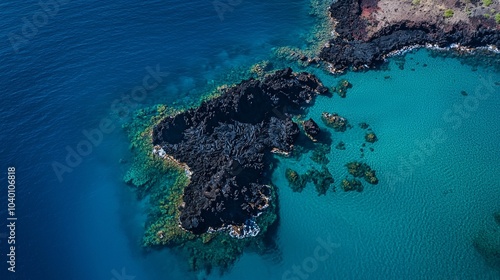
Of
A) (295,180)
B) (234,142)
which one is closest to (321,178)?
(295,180)

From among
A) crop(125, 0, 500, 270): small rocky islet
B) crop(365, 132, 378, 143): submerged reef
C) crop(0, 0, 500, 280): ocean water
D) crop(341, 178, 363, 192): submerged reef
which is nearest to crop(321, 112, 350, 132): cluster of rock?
crop(125, 0, 500, 270): small rocky islet

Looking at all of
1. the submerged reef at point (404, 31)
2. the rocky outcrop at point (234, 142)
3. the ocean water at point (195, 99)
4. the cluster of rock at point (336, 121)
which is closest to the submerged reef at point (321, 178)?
the ocean water at point (195, 99)

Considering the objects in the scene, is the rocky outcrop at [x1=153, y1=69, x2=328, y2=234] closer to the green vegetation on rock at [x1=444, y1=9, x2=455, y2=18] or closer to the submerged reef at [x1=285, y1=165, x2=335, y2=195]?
the submerged reef at [x1=285, y1=165, x2=335, y2=195]

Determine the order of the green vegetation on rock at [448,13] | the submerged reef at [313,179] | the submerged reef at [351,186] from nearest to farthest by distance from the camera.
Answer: the submerged reef at [351,186] → the submerged reef at [313,179] → the green vegetation on rock at [448,13]

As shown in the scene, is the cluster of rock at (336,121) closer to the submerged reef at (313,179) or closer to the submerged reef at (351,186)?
the submerged reef at (313,179)

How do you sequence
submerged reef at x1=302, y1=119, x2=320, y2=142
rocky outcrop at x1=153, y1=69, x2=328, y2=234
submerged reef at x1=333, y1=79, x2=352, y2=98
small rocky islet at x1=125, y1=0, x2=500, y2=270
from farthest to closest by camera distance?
submerged reef at x1=333, y1=79, x2=352, y2=98 → submerged reef at x1=302, y1=119, x2=320, y2=142 → rocky outcrop at x1=153, y1=69, x2=328, y2=234 → small rocky islet at x1=125, y1=0, x2=500, y2=270

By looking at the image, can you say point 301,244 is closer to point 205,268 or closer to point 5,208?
point 205,268

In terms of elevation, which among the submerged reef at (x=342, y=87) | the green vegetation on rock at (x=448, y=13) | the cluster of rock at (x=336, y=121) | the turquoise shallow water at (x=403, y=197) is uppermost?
the green vegetation on rock at (x=448, y=13)

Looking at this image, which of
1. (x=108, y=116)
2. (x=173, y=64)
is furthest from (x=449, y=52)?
(x=108, y=116)
